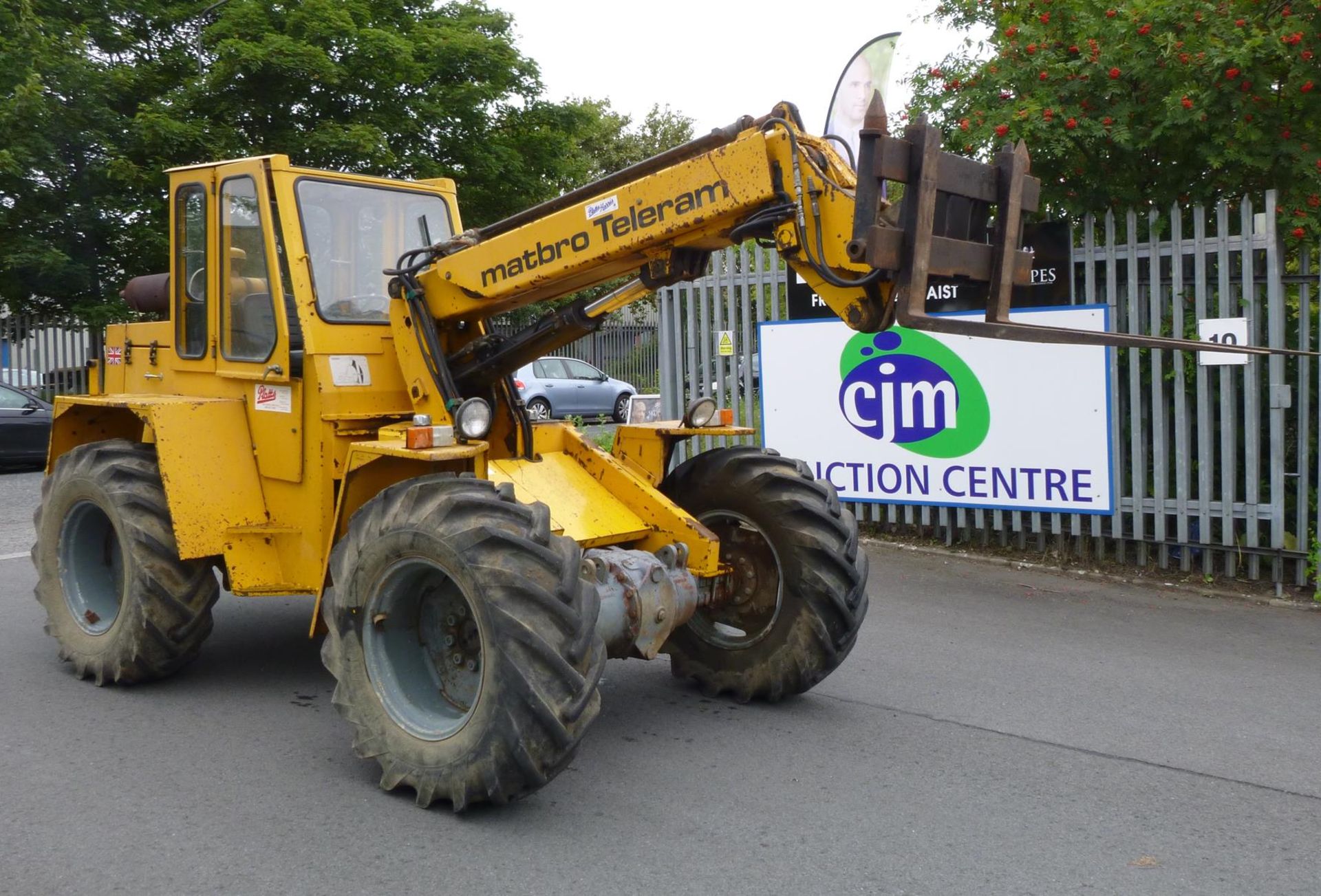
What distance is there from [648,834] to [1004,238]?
8.58 feet

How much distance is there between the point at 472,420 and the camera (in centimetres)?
508

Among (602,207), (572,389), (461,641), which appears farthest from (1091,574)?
(572,389)

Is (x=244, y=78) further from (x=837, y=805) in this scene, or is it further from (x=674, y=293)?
(x=837, y=805)

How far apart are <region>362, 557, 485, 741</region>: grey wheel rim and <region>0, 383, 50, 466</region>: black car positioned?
13623mm

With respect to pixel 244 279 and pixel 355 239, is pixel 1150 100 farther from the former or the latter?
pixel 244 279

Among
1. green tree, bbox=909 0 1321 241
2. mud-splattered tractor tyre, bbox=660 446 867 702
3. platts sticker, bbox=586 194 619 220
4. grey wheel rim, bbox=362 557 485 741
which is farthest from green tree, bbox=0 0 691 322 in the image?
grey wheel rim, bbox=362 557 485 741

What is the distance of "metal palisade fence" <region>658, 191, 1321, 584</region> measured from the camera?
27.9ft

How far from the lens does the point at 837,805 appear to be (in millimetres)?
4645

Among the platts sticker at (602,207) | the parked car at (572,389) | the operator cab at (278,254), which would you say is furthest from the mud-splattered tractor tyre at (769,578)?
the parked car at (572,389)

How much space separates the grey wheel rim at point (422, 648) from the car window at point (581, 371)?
68.3 feet

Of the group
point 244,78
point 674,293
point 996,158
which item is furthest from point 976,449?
point 244,78

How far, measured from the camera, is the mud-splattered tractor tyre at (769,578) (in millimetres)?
5641

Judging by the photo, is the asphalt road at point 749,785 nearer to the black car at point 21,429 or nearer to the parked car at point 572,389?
the black car at point 21,429

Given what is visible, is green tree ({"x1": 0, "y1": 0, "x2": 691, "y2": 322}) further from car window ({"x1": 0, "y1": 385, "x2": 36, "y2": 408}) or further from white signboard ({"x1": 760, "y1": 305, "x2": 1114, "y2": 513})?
white signboard ({"x1": 760, "y1": 305, "x2": 1114, "y2": 513})
